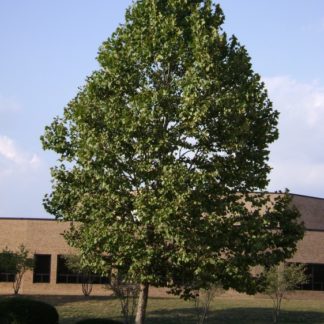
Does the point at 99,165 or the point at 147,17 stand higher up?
the point at 147,17

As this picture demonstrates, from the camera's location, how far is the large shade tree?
20.9 meters

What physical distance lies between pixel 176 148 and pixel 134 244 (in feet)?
11.1

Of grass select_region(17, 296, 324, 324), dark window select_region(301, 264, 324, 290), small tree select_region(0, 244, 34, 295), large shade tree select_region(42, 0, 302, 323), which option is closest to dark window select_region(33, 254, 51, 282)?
small tree select_region(0, 244, 34, 295)

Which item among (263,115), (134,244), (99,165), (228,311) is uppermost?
(263,115)

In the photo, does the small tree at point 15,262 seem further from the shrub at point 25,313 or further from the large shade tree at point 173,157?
the large shade tree at point 173,157

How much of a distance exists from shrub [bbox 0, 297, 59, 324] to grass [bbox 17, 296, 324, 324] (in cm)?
950

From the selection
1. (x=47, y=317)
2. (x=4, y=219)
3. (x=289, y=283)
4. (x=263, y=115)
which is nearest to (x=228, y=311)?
(x=289, y=283)

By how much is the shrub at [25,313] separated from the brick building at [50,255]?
26.2 metres

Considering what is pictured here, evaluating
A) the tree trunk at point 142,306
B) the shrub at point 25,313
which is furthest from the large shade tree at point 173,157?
the shrub at point 25,313

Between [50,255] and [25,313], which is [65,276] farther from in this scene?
[25,313]

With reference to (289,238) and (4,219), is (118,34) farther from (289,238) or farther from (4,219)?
(4,219)

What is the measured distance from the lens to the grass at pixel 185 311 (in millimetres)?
36094

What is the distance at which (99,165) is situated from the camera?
70.8ft

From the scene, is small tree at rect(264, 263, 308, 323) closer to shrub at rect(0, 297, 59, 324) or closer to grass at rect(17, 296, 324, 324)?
grass at rect(17, 296, 324, 324)
